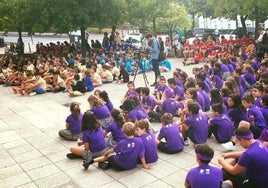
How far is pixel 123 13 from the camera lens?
24844 mm

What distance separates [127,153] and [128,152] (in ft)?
0.10

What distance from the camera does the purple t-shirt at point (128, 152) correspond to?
6730mm

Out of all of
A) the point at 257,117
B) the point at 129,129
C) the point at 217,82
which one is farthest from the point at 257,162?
the point at 217,82

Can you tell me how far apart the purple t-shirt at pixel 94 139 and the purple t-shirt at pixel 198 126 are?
1.96 m

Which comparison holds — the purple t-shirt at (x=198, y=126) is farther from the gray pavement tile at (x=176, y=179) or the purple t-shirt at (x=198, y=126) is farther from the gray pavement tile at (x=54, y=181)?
the gray pavement tile at (x=54, y=181)

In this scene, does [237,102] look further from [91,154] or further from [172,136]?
[91,154]

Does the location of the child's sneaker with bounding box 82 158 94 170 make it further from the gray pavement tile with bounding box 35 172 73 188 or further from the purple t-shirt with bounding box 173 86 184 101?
the purple t-shirt with bounding box 173 86 184 101

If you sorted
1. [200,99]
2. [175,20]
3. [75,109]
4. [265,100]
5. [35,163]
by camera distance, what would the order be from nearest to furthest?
[265,100]
[35,163]
[75,109]
[200,99]
[175,20]

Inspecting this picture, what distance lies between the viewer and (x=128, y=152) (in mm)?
6762

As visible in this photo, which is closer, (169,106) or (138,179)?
(138,179)

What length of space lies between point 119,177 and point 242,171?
245 centimetres

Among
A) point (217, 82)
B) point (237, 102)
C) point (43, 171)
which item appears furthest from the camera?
point (217, 82)

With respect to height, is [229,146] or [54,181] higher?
[229,146]

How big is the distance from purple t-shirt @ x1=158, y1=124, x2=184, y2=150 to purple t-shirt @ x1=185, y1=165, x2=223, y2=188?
7.91 feet
